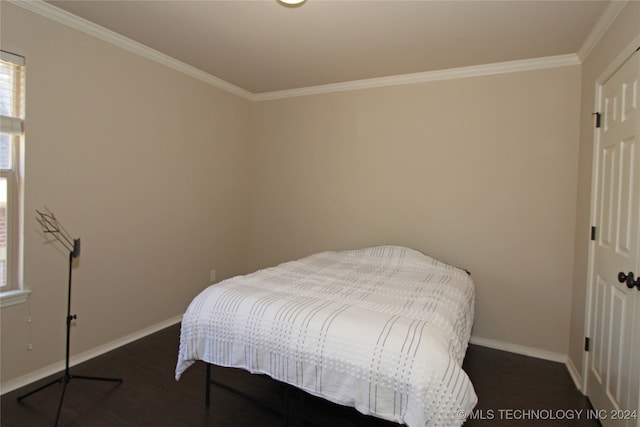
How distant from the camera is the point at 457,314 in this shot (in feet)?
6.73

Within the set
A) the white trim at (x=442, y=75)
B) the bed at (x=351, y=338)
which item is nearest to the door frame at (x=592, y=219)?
the white trim at (x=442, y=75)

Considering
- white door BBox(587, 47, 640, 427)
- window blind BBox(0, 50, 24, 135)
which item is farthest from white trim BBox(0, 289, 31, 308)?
white door BBox(587, 47, 640, 427)

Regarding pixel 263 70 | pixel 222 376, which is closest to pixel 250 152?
pixel 263 70

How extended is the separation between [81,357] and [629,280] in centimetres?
363

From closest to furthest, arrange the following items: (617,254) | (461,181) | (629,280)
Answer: (629,280), (617,254), (461,181)

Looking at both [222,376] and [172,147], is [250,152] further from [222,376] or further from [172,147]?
[222,376]

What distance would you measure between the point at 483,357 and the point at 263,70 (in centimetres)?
334

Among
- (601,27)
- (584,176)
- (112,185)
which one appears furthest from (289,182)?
(601,27)

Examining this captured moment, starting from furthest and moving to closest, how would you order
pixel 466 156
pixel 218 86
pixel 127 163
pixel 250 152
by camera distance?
pixel 250 152
pixel 218 86
pixel 466 156
pixel 127 163

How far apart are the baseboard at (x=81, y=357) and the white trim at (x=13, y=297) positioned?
0.50 meters

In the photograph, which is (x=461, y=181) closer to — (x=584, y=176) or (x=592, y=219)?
(x=584, y=176)

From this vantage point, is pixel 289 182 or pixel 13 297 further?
pixel 289 182

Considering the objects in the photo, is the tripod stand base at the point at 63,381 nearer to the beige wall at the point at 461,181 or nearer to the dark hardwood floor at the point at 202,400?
the dark hardwood floor at the point at 202,400

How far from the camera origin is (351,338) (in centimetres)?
167
